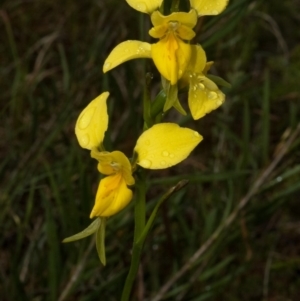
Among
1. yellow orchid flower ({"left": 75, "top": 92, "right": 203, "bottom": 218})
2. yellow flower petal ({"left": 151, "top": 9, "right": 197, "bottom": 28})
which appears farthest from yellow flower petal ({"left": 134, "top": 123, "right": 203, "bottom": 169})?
yellow flower petal ({"left": 151, "top": 9, "right": 197, "bottom": 28})

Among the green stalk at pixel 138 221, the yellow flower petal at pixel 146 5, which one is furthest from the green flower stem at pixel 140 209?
the yellow flower petal at pixel 146 5

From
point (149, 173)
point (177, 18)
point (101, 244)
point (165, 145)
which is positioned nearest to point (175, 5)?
point (177, 18)

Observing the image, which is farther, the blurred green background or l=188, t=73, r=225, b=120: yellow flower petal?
the blurred green background

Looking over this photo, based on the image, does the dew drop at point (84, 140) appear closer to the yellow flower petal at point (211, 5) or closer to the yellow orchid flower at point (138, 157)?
the yellow orchid flower at point (138, 157)

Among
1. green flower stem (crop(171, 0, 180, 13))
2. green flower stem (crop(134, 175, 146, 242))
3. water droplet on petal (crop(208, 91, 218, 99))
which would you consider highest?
green flower stem (crop(171, 0, 180, 13))

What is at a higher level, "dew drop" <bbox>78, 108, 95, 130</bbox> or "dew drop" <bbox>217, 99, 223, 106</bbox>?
"dew drop" <bbox>217, 99, 223, 106</bbox>

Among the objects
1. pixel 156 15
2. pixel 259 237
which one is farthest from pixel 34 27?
pixel 156 15

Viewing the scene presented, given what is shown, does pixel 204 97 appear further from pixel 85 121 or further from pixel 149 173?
pixel 149 173

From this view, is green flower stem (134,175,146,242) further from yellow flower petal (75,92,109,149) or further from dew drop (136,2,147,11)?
dew drop (136,2,147,11)
